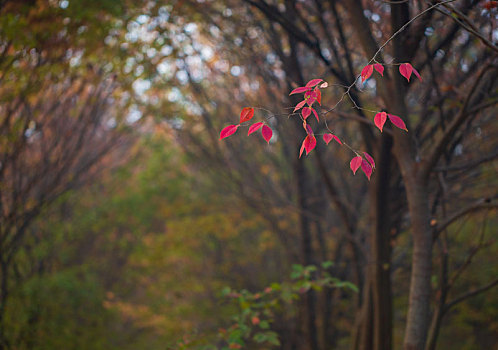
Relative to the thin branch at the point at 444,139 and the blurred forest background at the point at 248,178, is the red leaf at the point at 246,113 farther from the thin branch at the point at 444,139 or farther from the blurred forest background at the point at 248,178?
the thin branch at the point at 444,139

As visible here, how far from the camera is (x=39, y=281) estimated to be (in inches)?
243

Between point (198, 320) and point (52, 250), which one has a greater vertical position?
point (52, 250)

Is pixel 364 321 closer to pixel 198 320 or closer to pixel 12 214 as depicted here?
pixel 12 214

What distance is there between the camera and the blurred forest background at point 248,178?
2941 mm

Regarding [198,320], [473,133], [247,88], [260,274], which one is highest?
[247,88]

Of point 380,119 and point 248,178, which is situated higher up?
point 248,178

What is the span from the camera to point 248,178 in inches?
262

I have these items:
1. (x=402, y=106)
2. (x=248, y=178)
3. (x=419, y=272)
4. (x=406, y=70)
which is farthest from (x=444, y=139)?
(x=248, y=178)

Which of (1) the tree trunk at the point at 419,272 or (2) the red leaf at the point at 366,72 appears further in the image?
(1) the tree trunk at the point at 419,272

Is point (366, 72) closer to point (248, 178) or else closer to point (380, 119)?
point (380, 119)

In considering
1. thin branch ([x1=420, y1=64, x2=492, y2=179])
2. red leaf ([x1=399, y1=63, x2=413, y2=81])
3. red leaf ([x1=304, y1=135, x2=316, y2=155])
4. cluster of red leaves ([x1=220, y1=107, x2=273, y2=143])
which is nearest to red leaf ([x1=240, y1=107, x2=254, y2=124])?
cluster of red leaves ([x1=220, y1=107, x2=273, y2=143])

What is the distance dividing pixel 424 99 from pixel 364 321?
71.7 inches

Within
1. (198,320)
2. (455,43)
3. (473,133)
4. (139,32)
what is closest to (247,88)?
(139,32)

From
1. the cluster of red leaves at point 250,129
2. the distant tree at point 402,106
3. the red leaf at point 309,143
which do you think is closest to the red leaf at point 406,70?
the distant tree at point 402,106
